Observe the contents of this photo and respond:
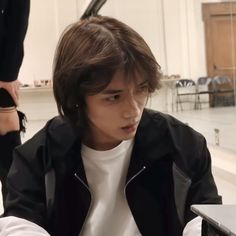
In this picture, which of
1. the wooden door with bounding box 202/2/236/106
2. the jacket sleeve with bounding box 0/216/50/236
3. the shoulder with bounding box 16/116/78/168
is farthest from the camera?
the wooden door with bounding box 202/2/236/106

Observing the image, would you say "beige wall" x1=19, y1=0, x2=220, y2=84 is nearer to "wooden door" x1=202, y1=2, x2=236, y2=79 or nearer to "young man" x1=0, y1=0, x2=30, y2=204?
"wooden door" x1=202, y1=2, x2=236, y2=79

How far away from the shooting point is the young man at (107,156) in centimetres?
73

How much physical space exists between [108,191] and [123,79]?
217 mm

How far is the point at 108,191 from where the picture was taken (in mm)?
794

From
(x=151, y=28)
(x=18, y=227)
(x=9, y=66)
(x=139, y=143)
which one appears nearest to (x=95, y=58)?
(x=139, y=143)

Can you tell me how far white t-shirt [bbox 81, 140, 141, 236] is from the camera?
793 millimetres

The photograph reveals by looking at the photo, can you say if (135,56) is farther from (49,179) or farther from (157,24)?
(157,24)

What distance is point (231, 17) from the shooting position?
139 inches

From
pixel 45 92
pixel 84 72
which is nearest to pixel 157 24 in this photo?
pixel 45 92

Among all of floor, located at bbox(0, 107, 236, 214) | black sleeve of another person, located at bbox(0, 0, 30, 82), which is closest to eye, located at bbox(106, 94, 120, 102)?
black sleeve of another person, located at bbox(0, 0, 30, 82)

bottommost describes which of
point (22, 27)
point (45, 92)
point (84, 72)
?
point (45, 92)

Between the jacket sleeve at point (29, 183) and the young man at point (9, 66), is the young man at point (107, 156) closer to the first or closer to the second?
the jacket sleeve at point (29, 183)

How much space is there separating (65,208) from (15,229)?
0.12 meters

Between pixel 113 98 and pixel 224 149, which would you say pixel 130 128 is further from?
pixel 224 149
